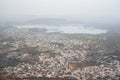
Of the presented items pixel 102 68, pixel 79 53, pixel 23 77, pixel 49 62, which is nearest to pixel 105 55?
pixel 79 53

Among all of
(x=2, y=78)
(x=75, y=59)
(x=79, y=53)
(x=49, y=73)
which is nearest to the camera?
(x=2, y=78)

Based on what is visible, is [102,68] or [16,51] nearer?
[102,68]

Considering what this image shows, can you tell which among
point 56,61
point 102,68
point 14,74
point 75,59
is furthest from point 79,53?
point 14,74

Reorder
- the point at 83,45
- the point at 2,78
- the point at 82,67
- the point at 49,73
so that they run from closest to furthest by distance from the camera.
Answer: the point at 2,78 < the point at 49,73 < the point at 82,67 < the point at 83,45

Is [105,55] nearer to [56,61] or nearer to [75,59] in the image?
[75,59]

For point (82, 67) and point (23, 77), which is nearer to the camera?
point (23, 77)

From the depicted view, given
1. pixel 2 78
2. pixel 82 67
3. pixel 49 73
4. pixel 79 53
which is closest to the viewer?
pixel 2 78

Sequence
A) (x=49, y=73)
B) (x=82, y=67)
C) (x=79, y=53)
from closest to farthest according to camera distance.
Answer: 1. (x=49, y=73)
2. (x=82, y=67)
3. (x=79, y=53)

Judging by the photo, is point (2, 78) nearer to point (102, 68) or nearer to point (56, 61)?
point (56, 61)

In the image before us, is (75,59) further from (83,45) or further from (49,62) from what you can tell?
(83,45)
